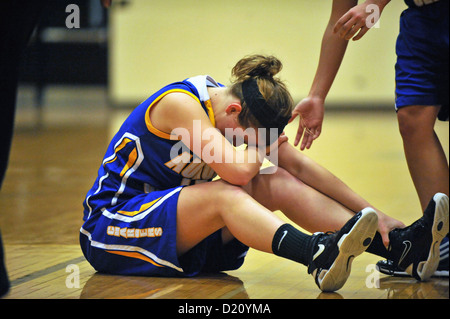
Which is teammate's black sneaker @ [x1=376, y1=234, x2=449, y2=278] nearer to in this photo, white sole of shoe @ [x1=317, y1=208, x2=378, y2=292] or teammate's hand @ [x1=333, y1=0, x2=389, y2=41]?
white sole of shoe @ [x1=317, y1=208, x2=378, y2=292]

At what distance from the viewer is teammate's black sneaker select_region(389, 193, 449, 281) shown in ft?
5.76

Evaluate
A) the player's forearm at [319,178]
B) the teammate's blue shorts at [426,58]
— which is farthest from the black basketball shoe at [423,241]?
the teammate's blue shorts at [426,58]

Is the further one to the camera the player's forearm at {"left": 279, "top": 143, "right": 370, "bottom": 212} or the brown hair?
the player's forearm at {"left": 279, "top": 143, "right": 370, "bottom": 212}

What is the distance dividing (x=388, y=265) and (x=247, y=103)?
618mm

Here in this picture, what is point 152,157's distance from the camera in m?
1.89

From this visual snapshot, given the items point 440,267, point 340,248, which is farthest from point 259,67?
point 440,267

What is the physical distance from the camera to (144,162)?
189 cm

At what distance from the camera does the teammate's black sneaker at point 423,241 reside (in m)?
1.75

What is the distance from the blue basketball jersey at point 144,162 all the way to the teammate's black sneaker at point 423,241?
1.89ft

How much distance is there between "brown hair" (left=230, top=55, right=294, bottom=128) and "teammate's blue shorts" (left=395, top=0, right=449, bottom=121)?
1.33ft

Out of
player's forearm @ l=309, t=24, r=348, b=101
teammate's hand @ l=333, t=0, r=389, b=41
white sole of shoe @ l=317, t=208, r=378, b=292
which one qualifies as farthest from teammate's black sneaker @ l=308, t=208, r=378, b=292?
player's forearm @ l=309, t=24, r=348, b=101

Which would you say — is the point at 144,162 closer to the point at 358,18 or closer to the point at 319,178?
the point at 319,178

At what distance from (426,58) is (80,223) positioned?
5.06 feet
